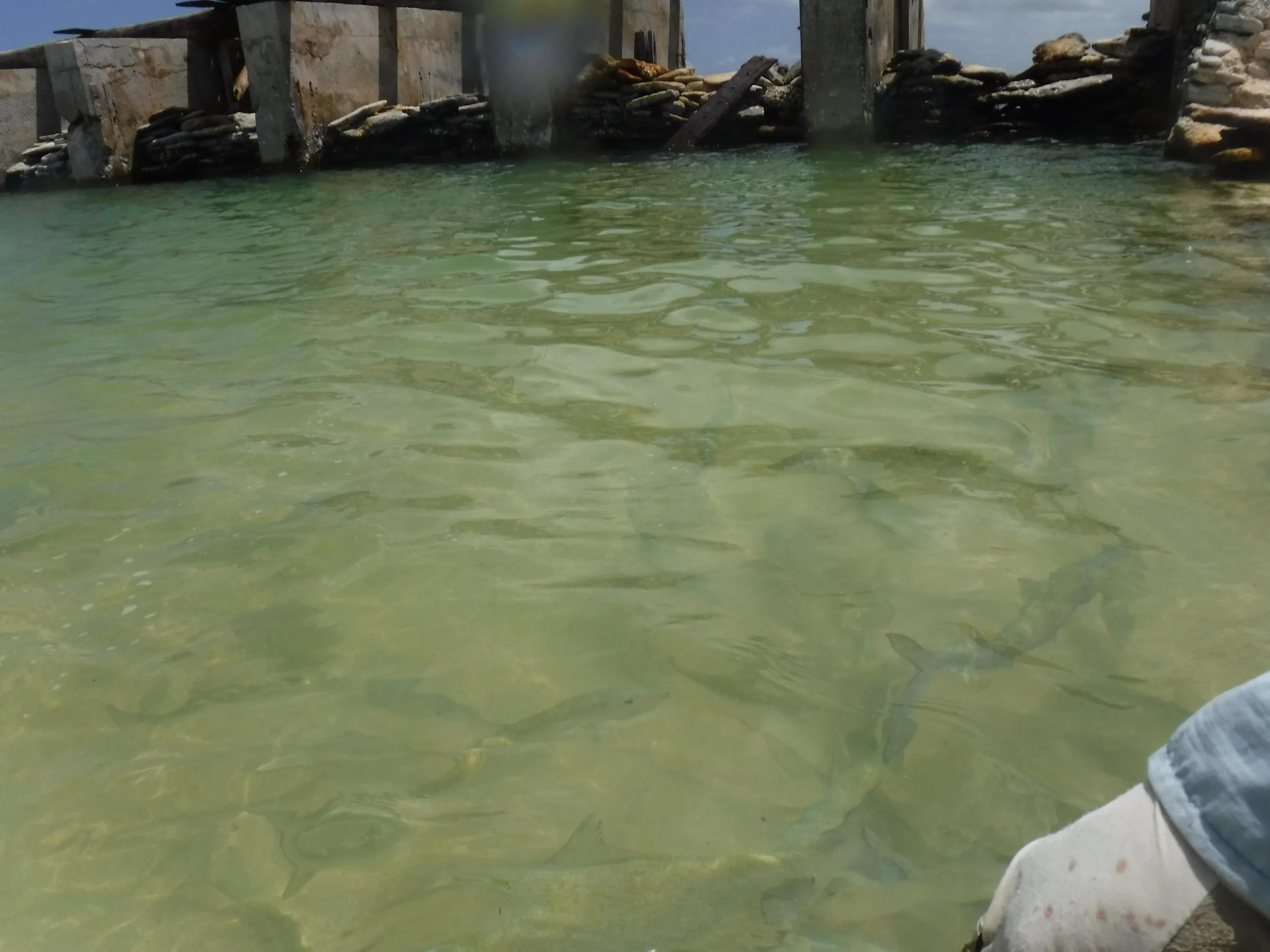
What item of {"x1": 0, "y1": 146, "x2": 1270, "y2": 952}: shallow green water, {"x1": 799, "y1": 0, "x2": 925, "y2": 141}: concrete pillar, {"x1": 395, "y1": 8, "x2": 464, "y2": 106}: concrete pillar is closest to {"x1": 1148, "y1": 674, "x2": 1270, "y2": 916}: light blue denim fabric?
{"x1": 0, "y1": 146, "x2": 1270, "y2": 952}: shallow green water

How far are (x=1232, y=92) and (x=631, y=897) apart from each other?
1022 centimetres

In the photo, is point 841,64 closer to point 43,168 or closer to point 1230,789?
point 43,168

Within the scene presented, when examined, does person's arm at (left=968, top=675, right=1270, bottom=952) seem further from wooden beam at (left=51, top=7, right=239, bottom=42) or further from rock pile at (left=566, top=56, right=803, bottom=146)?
wooden beam at (left=51, top=7, right=239, bottom=42)

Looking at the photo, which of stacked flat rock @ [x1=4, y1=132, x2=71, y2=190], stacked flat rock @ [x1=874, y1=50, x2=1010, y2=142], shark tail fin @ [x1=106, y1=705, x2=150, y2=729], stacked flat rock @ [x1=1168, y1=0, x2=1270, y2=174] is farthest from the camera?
stacked flat rock @ [x1=4, y1=132, x2=71, y2=190]

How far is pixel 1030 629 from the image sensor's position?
210 centimetres

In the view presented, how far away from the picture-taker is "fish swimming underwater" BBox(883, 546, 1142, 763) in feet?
6.19

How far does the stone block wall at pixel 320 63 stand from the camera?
611 inches

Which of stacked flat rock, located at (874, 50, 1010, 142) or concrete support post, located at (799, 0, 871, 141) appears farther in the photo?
stacked flat rock, located at (874, 50, 1010, 142)

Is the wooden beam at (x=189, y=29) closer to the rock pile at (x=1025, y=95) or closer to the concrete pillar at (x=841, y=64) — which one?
the concrete pillar at (x=841, y=64)

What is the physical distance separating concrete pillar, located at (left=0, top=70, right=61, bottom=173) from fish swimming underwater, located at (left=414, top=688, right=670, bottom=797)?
20581 millimetres

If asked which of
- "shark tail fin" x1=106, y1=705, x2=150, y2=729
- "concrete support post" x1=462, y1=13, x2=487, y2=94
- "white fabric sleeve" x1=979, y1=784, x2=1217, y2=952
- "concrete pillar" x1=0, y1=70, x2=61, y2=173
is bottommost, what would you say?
"shark tail fin" x1=106, y1=705, x2=150, y2=729

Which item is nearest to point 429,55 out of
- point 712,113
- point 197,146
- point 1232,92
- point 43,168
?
point 197,146

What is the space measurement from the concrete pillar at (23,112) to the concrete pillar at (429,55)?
711 centimetres

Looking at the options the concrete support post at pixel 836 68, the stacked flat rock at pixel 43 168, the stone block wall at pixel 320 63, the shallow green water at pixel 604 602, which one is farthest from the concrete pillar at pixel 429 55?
the shallow green water at pixel 604 602
